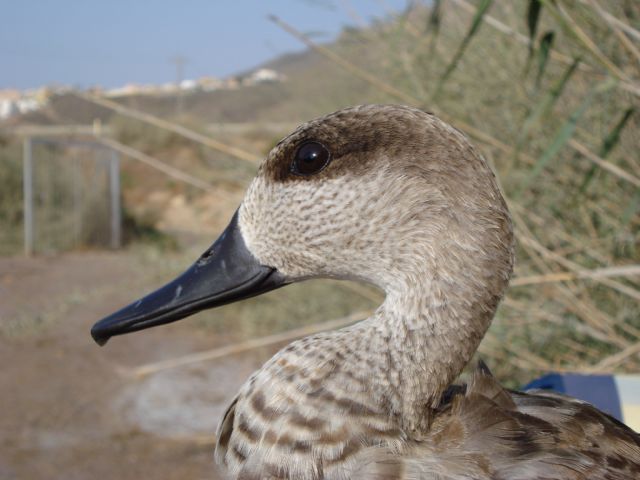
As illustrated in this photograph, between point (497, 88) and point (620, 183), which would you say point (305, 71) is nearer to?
point (497, 88)

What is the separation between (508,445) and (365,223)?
450 millimetres

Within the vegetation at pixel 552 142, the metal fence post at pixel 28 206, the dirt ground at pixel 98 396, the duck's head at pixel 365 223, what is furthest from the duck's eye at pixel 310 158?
the metal fence post at pixel 28 206

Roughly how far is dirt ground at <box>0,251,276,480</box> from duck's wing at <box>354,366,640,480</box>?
239 cm

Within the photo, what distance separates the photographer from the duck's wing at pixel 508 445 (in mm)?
982

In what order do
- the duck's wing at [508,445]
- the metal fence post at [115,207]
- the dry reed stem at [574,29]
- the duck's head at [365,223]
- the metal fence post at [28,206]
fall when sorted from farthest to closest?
the metal fence post at [115,207]
the metal fence post at [28,206]
the dry reed stem at [574,29]
the duck's head at [365,223]
the duck's wing at [508,445]

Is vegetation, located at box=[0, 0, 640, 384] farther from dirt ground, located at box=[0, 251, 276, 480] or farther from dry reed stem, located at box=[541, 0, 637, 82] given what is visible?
dirt ground, located at box=[0, 251, 276, 480]

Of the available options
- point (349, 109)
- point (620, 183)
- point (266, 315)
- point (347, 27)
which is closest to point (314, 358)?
point (349, 109)

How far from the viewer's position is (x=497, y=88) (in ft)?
12.0

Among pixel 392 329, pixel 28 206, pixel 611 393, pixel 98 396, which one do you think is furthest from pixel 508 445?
pixel 28 206

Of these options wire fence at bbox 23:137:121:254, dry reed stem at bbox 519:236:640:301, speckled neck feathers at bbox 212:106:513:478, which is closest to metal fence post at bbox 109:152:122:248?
wire fence at bbox 23:137:121:254

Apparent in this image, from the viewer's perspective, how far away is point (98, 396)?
15.7 ft

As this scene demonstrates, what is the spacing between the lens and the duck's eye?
1180 millimetres

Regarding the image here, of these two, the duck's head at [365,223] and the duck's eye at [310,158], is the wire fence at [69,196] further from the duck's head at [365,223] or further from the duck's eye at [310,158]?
the duck's eye at [310,158]

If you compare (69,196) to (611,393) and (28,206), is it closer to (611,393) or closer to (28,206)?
(28,206)
